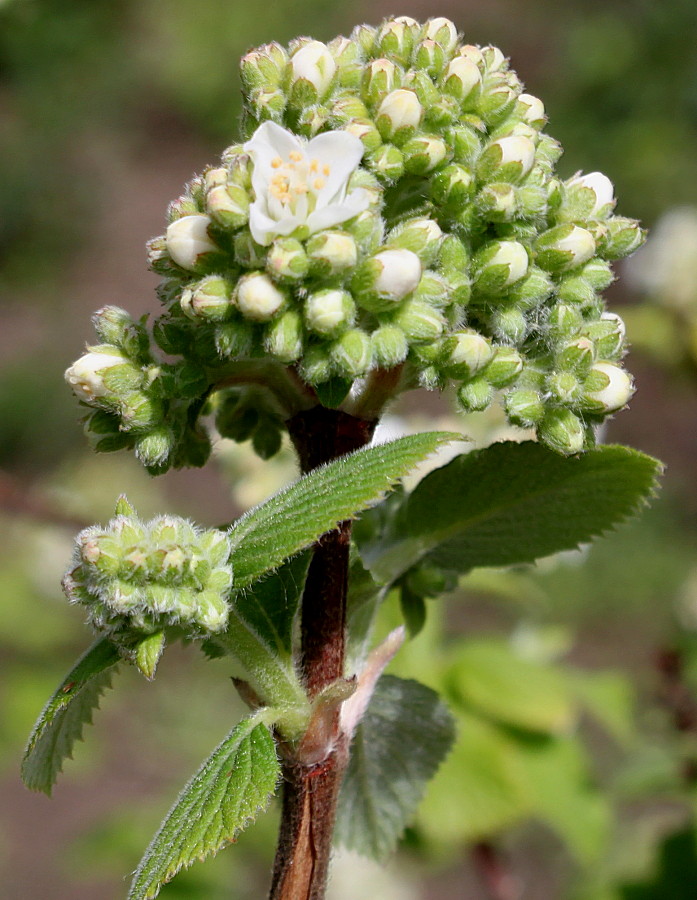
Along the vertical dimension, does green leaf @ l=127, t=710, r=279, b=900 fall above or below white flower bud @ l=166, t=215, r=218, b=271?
below

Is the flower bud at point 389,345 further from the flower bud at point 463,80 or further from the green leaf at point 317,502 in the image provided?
the flower bud at point 463,80

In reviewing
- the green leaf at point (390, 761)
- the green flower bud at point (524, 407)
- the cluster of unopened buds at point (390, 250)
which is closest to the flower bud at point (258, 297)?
the cluster of unopened buds at point (390, 250)

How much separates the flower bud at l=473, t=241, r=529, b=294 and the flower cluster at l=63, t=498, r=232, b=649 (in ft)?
1.47

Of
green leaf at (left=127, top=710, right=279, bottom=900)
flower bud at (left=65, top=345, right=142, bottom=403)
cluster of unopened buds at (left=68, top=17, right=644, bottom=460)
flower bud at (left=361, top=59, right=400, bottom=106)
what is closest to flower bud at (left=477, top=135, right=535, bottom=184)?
cluster of unopened buds at (left=68, top=17, right=644, bottom=460)

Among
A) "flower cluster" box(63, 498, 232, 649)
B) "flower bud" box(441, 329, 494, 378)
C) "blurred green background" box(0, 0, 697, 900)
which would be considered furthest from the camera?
"blurred green background" box(0, 0, 697, 900)

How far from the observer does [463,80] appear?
121 cm

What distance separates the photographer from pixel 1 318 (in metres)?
10.4

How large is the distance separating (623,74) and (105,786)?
9.31 m

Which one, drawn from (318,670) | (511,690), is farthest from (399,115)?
(511,690)

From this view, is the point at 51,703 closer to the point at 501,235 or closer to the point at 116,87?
the point at 501,235

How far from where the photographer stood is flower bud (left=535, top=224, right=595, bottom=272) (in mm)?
1196

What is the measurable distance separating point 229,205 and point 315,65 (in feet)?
0.83

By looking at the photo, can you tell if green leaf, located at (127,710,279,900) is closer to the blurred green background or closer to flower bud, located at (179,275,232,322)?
flower bud, located at (179,275,232,322)

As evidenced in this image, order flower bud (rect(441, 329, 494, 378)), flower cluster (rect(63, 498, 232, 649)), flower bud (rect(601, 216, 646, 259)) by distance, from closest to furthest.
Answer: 1. flower cluster (rect(63, 498, 232, 649))
2. flower bud (rect(441, 329, 494, 378))
3. flower bud (rect(601, 216, 646, 259))
